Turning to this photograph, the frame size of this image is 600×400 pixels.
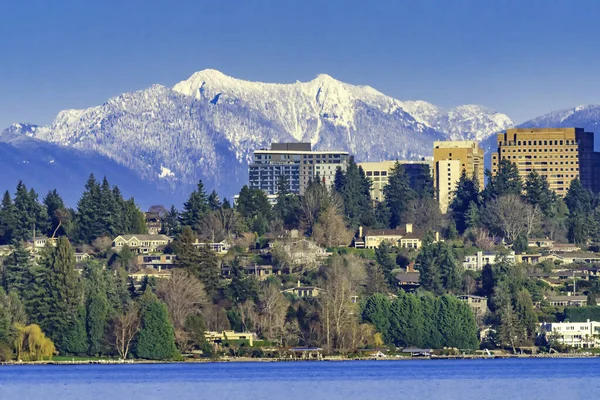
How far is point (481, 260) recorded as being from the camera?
17175 cm

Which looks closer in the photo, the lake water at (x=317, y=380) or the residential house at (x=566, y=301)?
the lake water at (x=317, y=380)

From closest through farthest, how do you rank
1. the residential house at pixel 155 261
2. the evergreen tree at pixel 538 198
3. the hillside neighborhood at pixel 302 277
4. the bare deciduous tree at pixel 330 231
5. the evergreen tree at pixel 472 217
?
1. the hillside neighborhood at pixel 302 277
2. the residential house at pixel 155 261
3. the bare deciduous tree at pixel 330 231
4. the evergreen tree at pixel 472 217
5. the evergreen tree at pixel 538 198

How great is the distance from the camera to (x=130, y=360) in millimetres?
136875

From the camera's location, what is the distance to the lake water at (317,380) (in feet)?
330

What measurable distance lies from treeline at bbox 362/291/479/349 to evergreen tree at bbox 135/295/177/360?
59.7 ft

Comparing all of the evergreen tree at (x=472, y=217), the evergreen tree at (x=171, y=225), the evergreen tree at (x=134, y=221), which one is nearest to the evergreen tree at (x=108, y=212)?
the evergreen tree at (x=134, y=221)

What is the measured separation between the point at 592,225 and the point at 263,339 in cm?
5724

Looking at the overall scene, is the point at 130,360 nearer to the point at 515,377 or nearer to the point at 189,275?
the point at 189,275

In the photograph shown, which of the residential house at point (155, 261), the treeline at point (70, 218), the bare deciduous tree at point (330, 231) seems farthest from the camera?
the treeline at point (70, 218)

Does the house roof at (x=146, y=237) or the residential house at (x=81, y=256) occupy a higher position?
the house roof at (x=146, y=237)

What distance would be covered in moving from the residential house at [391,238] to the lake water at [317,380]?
46.2 meters

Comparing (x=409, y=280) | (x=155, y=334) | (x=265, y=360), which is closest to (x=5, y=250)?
(x=155, y=334)

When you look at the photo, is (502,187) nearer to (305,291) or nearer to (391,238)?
(391,238)

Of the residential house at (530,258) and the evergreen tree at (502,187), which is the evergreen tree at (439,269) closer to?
the residential house at (530,258)
